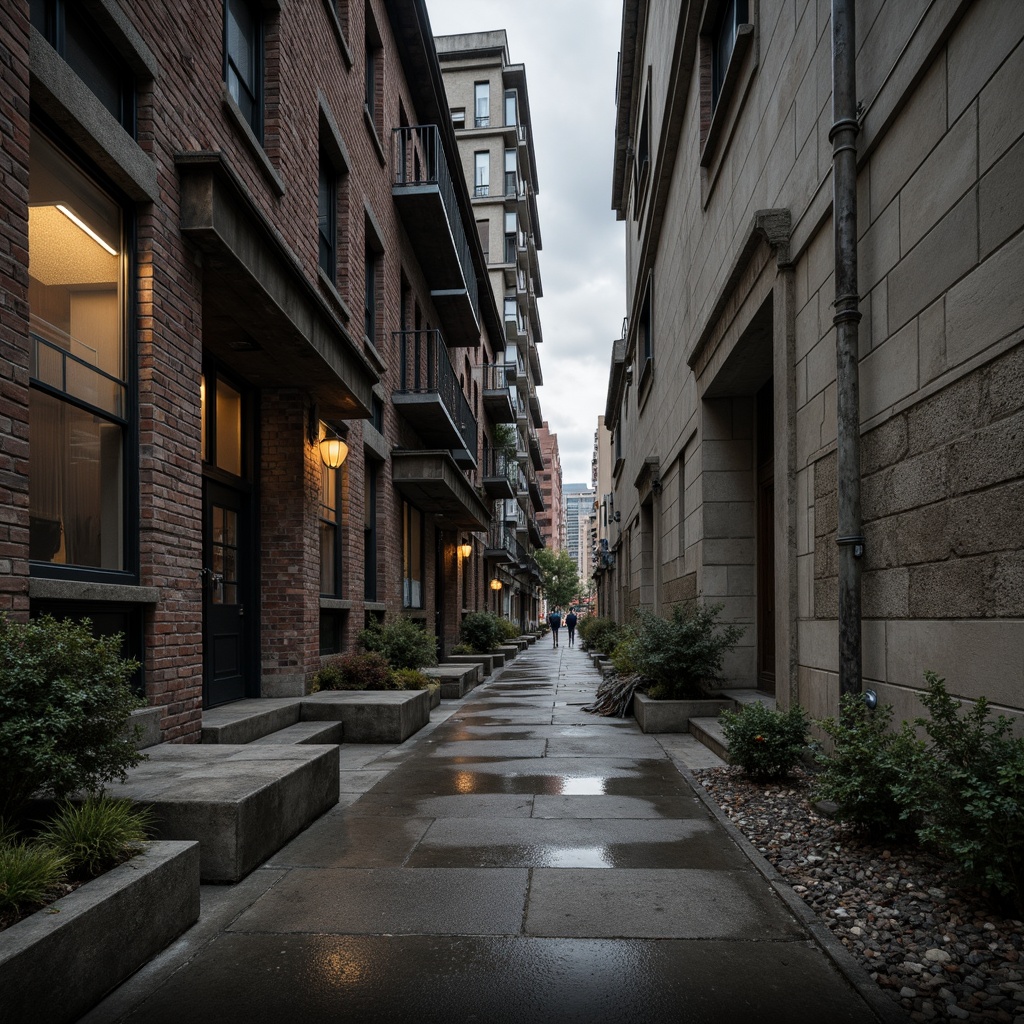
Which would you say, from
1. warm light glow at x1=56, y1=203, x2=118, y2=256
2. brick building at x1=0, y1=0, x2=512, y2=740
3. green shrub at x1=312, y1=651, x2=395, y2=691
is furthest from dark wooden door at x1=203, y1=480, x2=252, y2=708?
warm light glow at x1=56, y1=203, x2=118, y2=256

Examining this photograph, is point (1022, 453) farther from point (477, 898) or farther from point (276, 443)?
point (276, 443)

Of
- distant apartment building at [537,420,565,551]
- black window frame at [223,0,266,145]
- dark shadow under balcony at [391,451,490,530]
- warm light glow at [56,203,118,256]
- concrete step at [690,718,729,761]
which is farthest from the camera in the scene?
distant apartment building at [537,420,565,551]

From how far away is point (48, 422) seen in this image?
17.3 ft

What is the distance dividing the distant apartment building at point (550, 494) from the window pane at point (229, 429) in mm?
106043

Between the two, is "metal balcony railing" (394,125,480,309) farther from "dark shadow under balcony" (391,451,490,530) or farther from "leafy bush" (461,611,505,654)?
"leafy bush" (461,611,505,654)

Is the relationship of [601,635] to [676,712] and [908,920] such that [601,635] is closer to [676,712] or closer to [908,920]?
[676,712]

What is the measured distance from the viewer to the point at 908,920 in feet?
11.7

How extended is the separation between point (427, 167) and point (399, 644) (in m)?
11.3

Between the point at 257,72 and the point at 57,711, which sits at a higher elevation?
the point at 257,72

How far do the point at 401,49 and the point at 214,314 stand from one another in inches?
449

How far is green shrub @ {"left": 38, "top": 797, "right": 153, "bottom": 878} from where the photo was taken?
3.36 m

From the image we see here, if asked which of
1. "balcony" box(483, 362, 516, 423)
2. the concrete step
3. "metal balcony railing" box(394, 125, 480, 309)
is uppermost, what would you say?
"metal balcony railing" box(394, 125, 480, 309)

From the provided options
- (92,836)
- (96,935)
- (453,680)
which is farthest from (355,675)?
(96,935)

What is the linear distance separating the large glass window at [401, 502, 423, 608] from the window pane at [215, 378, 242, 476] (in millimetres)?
7247
